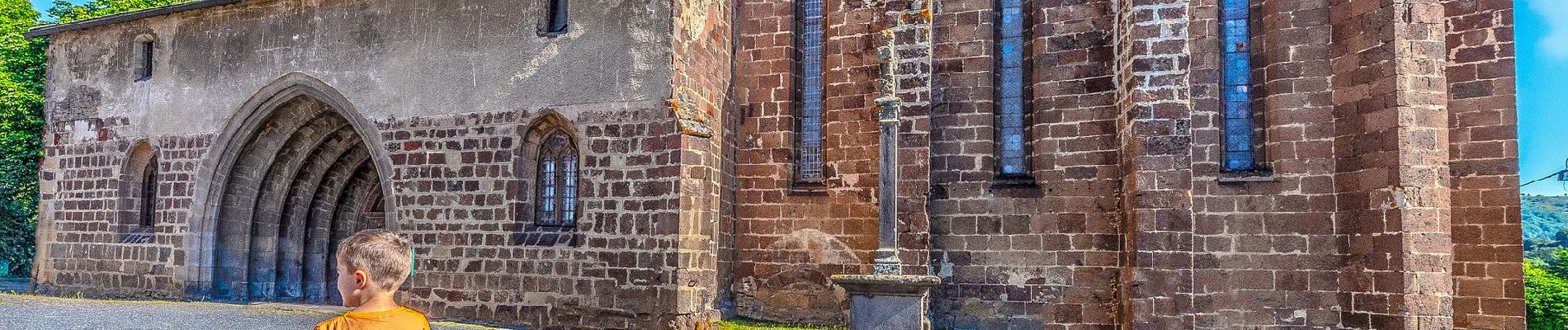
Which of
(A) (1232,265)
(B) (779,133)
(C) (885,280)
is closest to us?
(C) (885,280)

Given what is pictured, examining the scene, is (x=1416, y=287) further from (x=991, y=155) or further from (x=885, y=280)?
(x=885, y=280)

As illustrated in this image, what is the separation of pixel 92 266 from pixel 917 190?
1233 centimetres

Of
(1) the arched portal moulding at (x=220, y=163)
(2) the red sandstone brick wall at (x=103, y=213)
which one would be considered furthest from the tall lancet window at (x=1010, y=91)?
(2) the red sandstone brick wall at (x=103, y=213)

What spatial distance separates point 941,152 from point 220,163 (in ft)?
32.9

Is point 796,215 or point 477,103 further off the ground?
point 477,103

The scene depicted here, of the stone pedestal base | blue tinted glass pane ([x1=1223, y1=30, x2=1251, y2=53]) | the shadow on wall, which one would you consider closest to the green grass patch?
the shadow on wall

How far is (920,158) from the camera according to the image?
1096 centimetres

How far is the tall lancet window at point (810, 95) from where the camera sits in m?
12.1

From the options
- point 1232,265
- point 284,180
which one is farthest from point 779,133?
point 284,180

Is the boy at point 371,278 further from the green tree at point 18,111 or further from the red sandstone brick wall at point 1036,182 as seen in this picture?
the green tree at point 18,111

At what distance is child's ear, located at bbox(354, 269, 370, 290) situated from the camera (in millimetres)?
2943

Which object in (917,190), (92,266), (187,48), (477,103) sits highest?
(187,48)

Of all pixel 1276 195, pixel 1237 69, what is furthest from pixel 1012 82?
pixel 1276 195

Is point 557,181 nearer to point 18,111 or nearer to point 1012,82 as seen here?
point 1012,82
